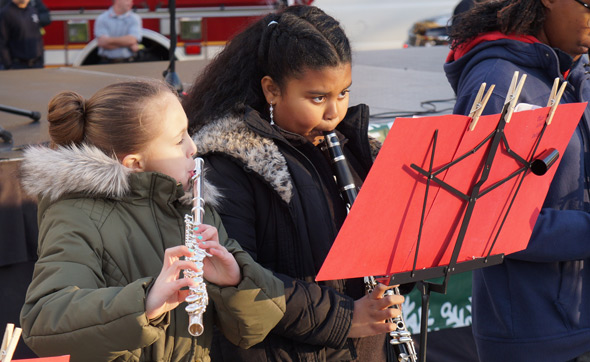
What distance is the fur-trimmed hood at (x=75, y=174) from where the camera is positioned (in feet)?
5.06

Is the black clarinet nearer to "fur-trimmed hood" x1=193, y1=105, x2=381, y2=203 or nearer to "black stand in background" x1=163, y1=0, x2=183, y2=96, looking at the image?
"fur-trimmed hood" x1=193, y1=105, x2=381, y2=203

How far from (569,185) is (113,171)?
124cm

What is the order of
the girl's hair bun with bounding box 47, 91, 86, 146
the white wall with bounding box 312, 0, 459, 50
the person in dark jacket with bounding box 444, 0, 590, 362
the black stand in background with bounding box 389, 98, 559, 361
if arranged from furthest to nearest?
the white wall with bounding box 312, 0, 459, 50
the person in dark jacket with bounding box 444, 0, 590, 362
the girl's hair bun with bounding box 47, 91, 86, 146
the black stand in background with bounding box 389, 98, 559, 361

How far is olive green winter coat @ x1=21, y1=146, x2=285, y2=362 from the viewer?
1363mm

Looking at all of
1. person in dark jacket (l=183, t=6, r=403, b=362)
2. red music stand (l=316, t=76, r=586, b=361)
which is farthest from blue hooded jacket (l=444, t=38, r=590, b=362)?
person in dark jacket (l=183, t=6, r=403, b=362)

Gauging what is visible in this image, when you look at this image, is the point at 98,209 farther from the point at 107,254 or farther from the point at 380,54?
the point at 380,54

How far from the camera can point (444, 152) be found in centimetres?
149

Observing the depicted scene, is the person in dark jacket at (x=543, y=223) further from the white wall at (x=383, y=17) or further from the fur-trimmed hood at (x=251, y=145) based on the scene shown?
the white wall at (x=383, y=17)

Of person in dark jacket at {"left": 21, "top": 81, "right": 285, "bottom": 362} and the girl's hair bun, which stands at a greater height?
the girl's hair bun

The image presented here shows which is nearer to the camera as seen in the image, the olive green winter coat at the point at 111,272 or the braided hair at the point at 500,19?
the olive green winter coat at the point at 111,272

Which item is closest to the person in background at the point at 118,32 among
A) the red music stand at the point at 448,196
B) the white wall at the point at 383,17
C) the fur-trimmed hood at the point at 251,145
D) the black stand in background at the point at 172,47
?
the white wall at the point at 383,17

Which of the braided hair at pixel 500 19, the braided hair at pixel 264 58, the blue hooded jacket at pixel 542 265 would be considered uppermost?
the braided hair at pixel 500 19

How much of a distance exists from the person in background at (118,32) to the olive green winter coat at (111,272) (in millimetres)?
6190

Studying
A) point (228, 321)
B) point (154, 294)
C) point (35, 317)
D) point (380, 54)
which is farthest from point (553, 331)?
point (380, 54)
